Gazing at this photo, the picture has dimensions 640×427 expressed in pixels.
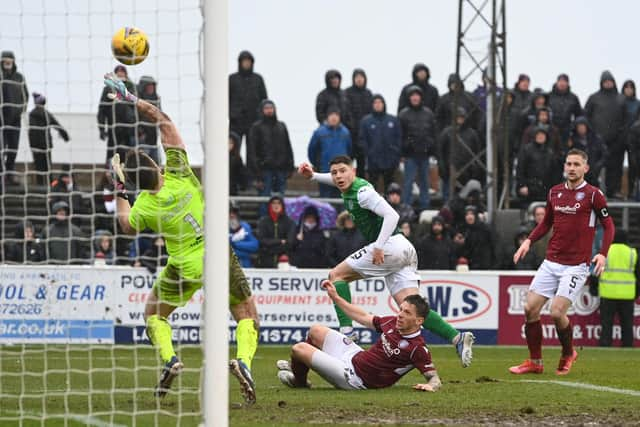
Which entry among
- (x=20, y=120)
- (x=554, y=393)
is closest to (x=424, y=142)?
(x=20, y=120)

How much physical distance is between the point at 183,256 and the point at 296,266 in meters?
9.78

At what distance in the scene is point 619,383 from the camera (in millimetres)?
12164

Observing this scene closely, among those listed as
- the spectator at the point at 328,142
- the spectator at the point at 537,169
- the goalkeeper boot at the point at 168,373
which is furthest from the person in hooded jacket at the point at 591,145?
the goalkeeper boot at the point at 168,373

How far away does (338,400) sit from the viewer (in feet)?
33.2

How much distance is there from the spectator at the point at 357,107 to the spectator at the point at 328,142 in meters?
0.67

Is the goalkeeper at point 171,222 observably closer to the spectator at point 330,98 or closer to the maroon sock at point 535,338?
the maroon sock at point 535,338

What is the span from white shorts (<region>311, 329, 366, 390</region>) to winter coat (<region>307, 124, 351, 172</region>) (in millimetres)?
10140

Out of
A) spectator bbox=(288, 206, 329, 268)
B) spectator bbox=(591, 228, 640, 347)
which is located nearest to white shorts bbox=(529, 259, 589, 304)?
spectator bbox=(591, 228, 640, 347)

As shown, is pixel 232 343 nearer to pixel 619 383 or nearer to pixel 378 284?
pixel 378 284

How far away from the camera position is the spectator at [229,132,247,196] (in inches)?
847

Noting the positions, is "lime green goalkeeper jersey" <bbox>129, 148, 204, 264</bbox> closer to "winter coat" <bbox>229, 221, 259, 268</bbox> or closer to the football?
the football

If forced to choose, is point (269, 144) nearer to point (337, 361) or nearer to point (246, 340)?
point (337, 361)

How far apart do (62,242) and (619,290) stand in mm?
A: 8825

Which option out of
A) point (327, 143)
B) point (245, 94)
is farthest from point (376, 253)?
point (245, 94)
